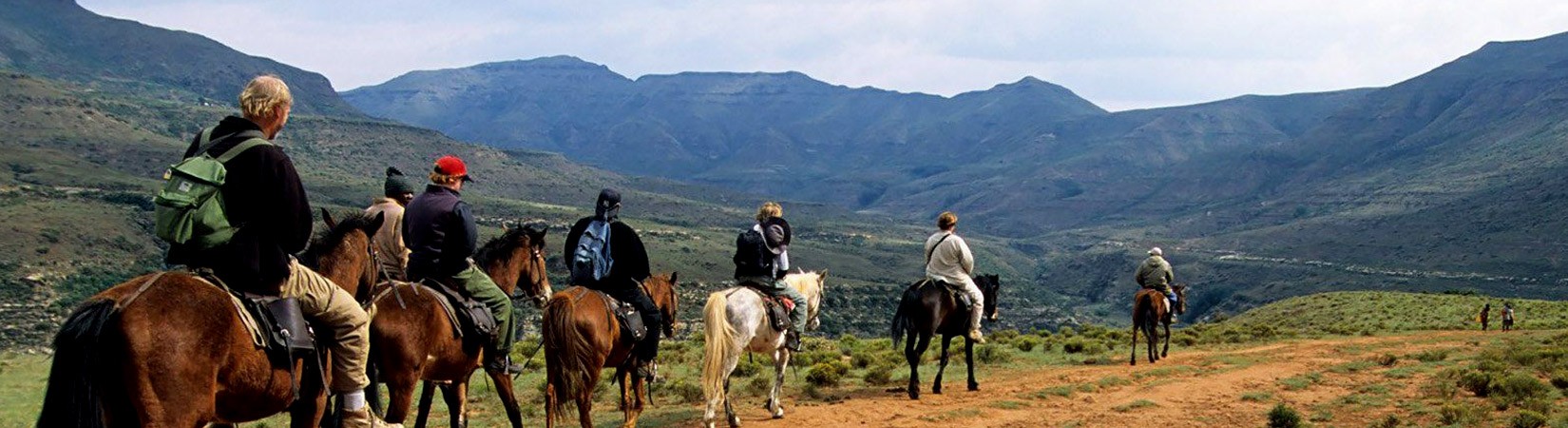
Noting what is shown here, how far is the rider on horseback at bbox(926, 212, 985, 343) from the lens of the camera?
15.3 meters

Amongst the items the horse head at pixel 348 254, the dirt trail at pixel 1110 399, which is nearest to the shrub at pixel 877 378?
the dirt trail at pixel 1110 399

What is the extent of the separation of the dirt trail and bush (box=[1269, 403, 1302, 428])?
381mm

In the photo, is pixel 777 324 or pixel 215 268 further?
pixel 777 324

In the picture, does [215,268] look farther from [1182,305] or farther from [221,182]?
[1182,305]

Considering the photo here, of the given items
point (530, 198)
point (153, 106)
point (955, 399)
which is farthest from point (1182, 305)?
point (153, 106)

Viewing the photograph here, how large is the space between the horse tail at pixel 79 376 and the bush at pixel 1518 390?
14.6 m

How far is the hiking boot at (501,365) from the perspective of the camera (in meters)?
9.98

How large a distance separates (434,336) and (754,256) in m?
4.72

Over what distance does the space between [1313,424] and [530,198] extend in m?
159

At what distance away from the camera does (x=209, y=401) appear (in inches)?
220

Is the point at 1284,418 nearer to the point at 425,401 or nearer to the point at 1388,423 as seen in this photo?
the point at 1388,423

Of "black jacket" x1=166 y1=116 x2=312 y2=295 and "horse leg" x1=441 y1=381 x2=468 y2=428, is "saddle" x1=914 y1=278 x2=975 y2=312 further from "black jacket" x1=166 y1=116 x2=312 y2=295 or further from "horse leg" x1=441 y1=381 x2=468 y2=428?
"black jacket" x1=166 y1=116 x2=312 y2=295

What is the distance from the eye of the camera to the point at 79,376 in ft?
16.5

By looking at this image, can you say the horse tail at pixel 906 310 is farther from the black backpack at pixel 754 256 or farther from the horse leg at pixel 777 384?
the black backpack at pixel 754 256
